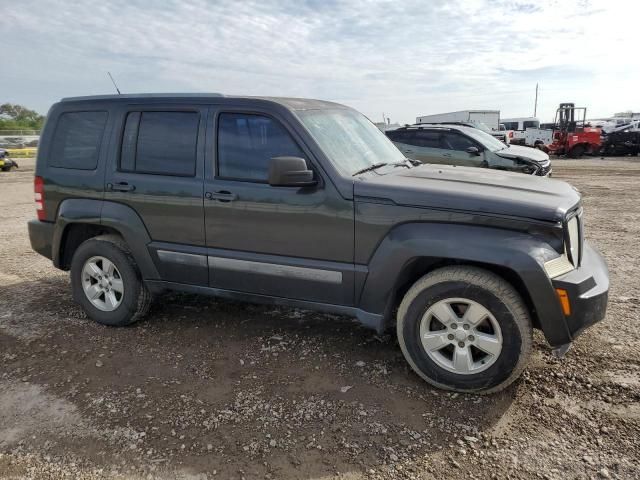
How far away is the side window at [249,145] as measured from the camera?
358cm

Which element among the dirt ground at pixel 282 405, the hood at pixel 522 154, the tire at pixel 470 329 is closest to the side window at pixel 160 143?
the dirt ground at pixel 282 405

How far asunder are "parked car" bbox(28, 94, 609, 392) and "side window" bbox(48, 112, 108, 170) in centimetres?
1

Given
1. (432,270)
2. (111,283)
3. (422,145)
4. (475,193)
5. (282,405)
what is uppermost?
(422,145)

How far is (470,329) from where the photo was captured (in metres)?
3.10

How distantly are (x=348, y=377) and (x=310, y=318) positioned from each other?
3.55ft

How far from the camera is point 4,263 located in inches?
248

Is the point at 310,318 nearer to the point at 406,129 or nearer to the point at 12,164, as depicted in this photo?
the point at 406,129

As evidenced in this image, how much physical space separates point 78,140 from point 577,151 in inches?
1053

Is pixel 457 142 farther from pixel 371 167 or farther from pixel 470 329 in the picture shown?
pixel 470 329

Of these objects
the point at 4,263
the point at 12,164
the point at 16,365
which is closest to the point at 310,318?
the point at 16,365

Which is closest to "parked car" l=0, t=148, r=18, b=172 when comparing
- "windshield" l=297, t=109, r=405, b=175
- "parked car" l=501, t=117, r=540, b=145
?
"windshield" l=297, t=109, r=405, b=175

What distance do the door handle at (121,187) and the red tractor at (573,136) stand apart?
26.5m

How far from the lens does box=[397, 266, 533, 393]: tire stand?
118 inches

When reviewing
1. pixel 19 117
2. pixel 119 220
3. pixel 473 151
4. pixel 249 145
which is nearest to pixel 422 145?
pixel 473 151
